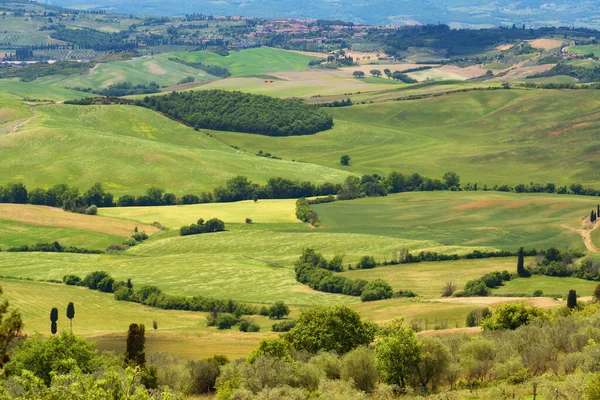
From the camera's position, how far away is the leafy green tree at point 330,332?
92.1 metres

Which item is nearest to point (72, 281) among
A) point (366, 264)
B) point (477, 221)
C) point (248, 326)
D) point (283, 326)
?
point (248, 326)

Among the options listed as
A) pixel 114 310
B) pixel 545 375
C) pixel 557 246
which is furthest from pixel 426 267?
pixel 545 375

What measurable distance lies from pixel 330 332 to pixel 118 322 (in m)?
37.4

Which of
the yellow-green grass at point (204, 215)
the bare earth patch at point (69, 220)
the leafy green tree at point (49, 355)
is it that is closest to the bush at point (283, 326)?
the leafy green tree at point (49, 355)

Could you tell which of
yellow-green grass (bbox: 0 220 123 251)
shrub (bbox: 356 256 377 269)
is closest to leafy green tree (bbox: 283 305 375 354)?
shrub (bbox: 356 256 377 269)

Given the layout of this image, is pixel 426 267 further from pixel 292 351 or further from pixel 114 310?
pixel 292 351

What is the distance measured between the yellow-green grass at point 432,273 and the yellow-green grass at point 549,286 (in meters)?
5.25

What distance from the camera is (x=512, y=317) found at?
97.3 meters

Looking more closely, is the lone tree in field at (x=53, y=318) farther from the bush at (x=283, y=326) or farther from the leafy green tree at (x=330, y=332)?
the leafy green tree at (x=330, y=332)

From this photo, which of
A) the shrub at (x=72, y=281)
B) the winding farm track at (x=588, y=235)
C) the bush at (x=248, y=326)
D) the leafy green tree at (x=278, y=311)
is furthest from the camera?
the winding farm track at (x=588, y=235)

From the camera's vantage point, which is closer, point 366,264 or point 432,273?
point 432,273

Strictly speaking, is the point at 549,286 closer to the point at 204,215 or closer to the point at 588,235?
the point at 588,235

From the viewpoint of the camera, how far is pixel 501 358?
79.1 meters

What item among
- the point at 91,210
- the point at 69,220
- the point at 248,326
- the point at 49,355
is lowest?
the point at 248,326
